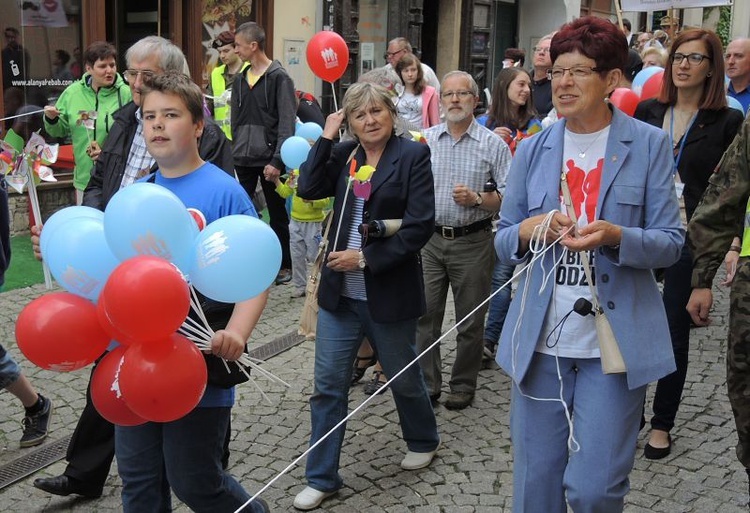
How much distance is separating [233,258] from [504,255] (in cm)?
101

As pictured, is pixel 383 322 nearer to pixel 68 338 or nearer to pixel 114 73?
pixel 68 338

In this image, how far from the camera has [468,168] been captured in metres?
5.41

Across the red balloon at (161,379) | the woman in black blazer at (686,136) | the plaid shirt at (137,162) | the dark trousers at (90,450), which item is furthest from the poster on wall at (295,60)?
the red balloon at (161,379)

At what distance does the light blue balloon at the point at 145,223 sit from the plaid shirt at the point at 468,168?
277 cm

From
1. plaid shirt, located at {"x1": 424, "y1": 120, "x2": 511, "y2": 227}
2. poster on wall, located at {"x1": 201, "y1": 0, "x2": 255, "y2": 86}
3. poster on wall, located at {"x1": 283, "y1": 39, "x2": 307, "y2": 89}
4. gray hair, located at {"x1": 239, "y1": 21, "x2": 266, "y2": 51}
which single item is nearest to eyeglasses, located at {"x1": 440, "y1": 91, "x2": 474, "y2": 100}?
plaid shirt, located at {"x1": 424, "y1": 120, "x2": 511, "y2": 227}

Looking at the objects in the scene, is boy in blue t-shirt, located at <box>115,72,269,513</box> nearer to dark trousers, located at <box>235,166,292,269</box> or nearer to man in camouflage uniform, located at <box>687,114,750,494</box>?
man in camouflage uniform, located at <box>687,114,750,494</box>

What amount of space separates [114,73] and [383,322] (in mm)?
3709

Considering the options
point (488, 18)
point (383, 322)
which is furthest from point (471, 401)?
point (488, 18)

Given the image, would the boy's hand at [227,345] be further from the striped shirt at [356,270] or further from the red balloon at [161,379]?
the striped shirt at [356,270]

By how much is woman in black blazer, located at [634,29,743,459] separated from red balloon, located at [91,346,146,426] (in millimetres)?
3014

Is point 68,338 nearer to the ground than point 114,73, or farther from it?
nearer to the ground

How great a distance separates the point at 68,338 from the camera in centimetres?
275

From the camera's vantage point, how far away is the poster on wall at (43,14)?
32.8 ft

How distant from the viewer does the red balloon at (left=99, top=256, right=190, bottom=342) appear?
101 inches
